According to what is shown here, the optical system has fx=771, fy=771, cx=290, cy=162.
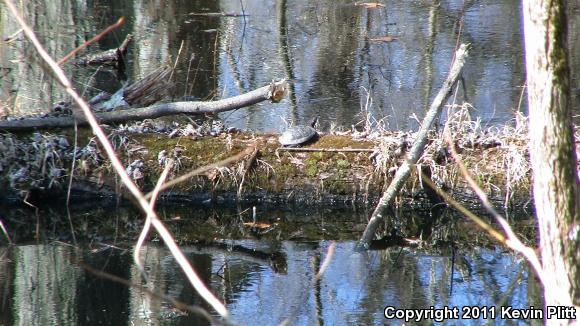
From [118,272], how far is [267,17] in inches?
362

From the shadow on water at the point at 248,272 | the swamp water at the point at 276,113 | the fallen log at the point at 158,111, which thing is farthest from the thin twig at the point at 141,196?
the fallen log at the point at 158,111

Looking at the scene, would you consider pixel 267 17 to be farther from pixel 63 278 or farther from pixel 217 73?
pixel 63 278

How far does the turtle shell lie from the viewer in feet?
23.7

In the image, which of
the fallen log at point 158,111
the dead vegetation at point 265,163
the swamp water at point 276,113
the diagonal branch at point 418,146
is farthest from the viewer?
the fallen log at point 158,111

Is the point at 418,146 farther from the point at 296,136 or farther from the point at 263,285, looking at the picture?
the point at 263,285

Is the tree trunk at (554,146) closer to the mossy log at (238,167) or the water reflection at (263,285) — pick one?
the water reflection at (263,285)

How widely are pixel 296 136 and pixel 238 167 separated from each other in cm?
62

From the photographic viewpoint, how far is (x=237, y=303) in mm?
5359

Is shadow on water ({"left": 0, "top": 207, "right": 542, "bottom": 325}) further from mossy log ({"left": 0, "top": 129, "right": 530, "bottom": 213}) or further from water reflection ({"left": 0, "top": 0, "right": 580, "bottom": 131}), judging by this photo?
water reflection ({"left": 0, "top": 0, "right": 580, "bottom": 131})

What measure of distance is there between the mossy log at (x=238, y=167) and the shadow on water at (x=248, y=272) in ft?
0.62

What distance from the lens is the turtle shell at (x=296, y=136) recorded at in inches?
285

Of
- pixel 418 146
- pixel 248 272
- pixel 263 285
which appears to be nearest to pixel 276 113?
pixel 418 146

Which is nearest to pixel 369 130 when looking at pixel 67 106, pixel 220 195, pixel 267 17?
pixel 220 195

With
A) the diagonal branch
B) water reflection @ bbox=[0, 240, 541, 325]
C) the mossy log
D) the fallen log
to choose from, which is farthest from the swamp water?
the fallen log
